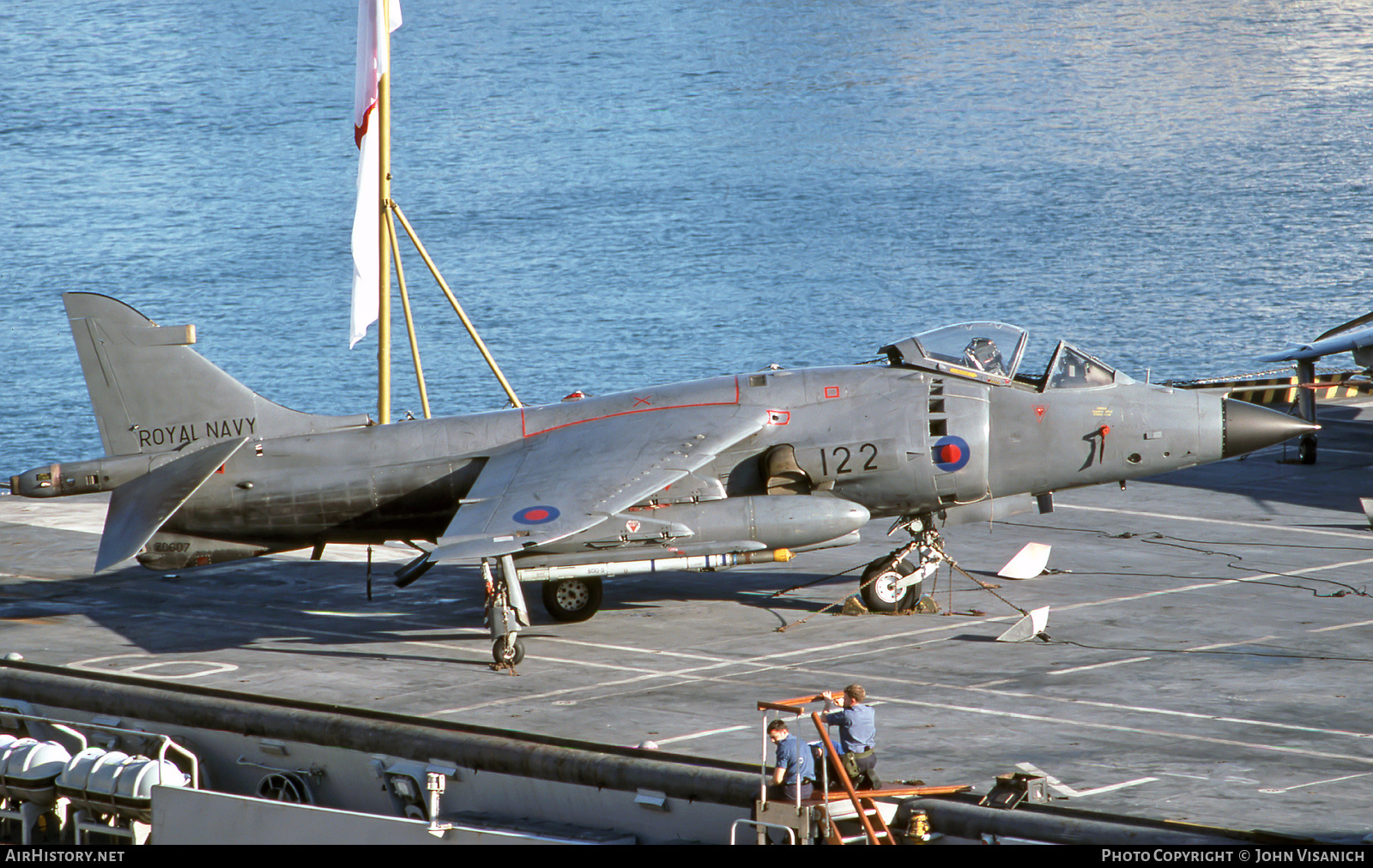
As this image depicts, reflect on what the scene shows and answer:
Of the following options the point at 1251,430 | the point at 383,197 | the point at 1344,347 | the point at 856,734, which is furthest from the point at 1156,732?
the point at 1344,347

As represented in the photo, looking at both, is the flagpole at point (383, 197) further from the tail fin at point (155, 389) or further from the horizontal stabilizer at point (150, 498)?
the horizontal stabilizer at point (150, 498)

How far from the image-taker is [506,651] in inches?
846

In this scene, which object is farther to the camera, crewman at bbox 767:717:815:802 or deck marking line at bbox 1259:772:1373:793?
deck marking line at bbox 1259:772:1373:793

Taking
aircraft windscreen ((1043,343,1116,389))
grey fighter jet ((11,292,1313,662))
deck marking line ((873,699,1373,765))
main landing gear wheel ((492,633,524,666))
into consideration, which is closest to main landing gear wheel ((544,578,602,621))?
grey fighter jet ((11,292,1313,662))

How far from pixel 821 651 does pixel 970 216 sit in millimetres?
74579

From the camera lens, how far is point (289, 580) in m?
28.7

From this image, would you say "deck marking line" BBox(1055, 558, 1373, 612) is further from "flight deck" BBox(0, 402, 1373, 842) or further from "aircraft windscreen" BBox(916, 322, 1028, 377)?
"aircraft windscreen" BBox(916, 322, 1028, 377)

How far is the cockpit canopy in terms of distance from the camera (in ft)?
79.0

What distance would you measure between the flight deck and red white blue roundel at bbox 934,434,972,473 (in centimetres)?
255

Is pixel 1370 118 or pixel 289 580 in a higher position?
pixel 1370 118

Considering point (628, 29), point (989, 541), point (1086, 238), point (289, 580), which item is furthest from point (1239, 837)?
point (628, 29)

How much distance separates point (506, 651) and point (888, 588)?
6.65 meters

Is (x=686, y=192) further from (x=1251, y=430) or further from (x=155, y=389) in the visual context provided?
(x=1251, y=430)
